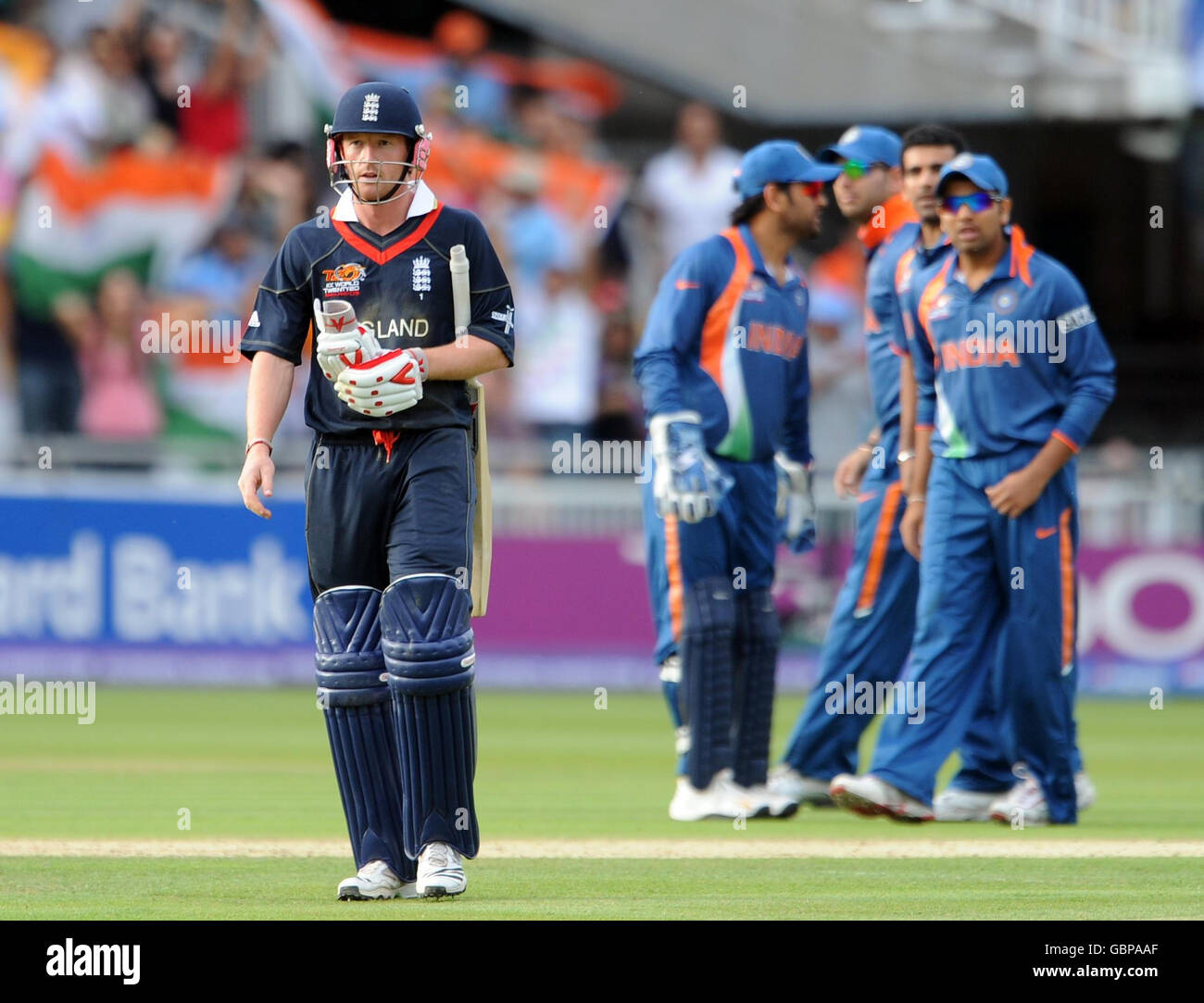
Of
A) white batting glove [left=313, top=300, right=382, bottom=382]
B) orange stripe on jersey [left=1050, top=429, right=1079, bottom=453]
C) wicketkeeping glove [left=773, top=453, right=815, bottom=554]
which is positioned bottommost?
wicketkeeping glove [left=773, top=453, right=815, bottom=554]

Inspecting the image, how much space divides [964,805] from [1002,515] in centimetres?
137

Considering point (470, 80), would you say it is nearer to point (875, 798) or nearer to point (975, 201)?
point (975, 201)

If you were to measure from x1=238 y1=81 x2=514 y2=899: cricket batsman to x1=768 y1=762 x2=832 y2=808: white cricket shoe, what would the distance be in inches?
141

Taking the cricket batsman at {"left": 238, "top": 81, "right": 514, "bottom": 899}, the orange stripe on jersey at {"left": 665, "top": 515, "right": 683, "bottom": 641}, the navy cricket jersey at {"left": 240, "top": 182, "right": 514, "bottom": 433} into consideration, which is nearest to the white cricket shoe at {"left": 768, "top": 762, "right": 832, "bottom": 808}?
the orange stripe on jersey at {"left": 665, "top": 515, "right": 683, "bottom": 641}

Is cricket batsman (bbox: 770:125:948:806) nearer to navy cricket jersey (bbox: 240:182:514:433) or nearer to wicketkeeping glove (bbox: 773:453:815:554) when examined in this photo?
wicketkeeping glove (bbox: 773:453:815:554)

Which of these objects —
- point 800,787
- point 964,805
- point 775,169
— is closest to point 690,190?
point 775,169

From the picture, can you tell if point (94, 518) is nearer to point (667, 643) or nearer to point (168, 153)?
point (168, 153)

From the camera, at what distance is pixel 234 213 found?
759 inches

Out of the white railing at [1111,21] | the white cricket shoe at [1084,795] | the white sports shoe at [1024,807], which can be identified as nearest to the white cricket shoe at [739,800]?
the white sports shoe at [1024,807]

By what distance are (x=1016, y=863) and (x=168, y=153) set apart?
13.4 meters

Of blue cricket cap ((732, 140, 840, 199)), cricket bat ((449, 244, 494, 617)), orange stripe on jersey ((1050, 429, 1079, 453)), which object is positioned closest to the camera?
cricket bat ((449, 244, 494, 617))

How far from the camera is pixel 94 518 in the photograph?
1741 centimetres

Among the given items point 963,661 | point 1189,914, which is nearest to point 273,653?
point 963,661

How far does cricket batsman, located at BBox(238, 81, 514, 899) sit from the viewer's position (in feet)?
23.2
